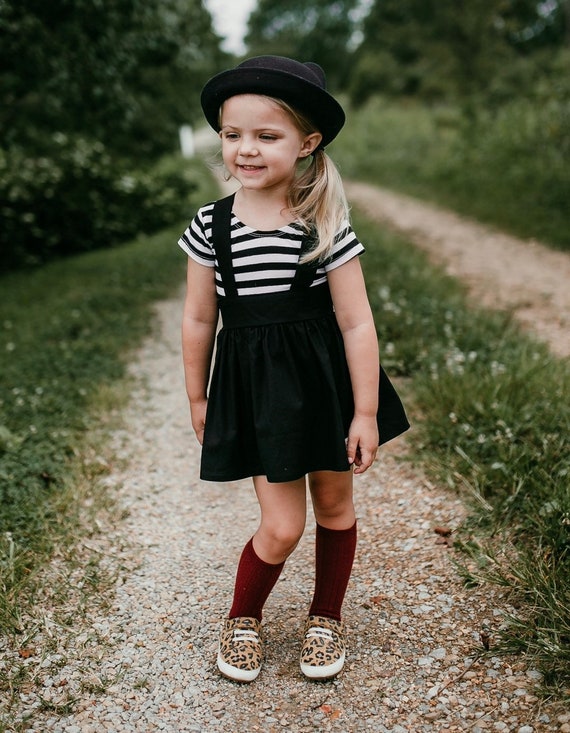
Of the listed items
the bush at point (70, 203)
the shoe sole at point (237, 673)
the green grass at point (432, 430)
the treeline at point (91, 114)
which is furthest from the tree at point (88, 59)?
the shoe sole at point (237, 673)

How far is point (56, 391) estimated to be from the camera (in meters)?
4.42

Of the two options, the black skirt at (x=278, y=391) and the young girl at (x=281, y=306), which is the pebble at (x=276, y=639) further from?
the black skirt at (x=278, y=391)

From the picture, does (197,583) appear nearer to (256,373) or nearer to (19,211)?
(256,373)

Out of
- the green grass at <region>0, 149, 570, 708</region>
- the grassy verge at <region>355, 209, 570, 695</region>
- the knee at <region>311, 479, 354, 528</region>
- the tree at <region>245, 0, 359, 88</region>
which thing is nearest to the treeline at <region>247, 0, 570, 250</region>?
the grassy verge at <region>355, 209, 570, 695</region>

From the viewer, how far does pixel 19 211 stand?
9.95m

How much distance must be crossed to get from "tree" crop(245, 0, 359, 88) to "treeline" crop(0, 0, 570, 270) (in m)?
30.0

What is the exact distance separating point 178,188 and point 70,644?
12.0 metres

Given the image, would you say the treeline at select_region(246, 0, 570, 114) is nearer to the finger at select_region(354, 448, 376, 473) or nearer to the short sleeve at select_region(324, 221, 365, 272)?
the short sleeve at select_region(324, 221, 365, 272)

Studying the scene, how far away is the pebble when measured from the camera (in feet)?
6.77

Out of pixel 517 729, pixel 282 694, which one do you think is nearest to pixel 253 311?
pixel 282 694

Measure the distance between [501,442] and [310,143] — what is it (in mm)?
1698

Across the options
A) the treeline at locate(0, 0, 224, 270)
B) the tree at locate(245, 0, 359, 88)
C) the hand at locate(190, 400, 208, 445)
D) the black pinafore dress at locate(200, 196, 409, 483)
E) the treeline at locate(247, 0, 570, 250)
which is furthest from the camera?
the tree at locate(245, 0, 359, 88)

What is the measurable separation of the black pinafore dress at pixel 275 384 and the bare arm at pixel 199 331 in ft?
0.25

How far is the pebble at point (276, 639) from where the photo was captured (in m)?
2.06
